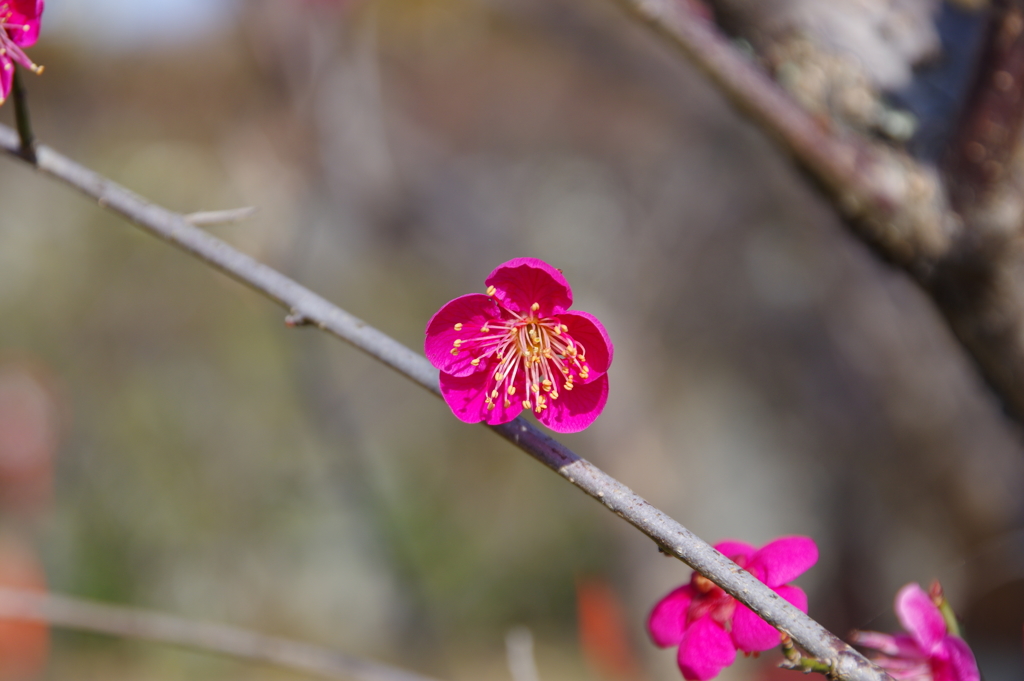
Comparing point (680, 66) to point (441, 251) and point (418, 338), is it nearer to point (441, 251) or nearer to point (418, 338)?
point (441, 251)

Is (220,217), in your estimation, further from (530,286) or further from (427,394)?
(427,394)

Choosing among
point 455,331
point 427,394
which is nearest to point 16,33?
point 455,331

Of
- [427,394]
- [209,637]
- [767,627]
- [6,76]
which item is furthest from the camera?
[427,394]

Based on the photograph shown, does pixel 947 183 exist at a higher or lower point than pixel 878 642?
higher

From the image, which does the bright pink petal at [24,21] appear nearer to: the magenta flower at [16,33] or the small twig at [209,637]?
the magenta flower at [16,33]

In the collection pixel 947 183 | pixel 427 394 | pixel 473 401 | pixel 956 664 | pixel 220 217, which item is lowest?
pixel 956 664

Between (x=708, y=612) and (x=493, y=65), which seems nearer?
(x=708, y=612)

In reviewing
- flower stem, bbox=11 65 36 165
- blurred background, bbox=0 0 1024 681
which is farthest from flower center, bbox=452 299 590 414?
blurred background, bbox=0 0 1024 681

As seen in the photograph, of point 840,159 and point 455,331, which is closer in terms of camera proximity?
point 455,331

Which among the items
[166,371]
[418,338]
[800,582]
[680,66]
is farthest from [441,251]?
[166,371]
